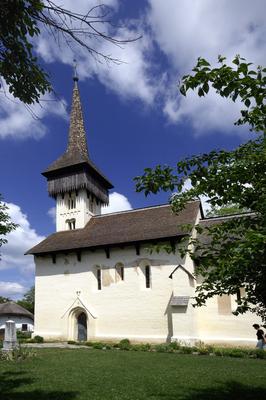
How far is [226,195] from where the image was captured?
5586mm

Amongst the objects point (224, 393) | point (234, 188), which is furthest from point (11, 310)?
point (234, 188)

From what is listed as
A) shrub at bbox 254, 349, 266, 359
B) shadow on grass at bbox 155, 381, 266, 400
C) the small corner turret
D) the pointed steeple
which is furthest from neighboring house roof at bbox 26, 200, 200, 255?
shadow on grass at bbox 155, 381, 266, 400

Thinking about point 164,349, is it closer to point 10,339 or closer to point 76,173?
point 10,339

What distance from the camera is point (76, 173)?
1164 inches

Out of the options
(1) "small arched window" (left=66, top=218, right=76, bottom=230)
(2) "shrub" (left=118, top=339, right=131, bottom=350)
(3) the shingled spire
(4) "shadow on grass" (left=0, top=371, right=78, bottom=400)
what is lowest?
(2) "shrub" (left=118, top=339, right=131, bottom=350)

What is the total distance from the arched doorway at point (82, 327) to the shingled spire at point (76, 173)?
32.2 feet

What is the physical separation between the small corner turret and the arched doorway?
701 centimetres

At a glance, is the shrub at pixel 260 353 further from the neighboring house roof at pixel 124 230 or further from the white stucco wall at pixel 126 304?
the neighboring house roof at pixel 124 230

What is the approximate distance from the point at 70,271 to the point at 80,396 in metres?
18.4

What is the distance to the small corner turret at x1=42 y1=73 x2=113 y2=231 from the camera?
29188 millimetres

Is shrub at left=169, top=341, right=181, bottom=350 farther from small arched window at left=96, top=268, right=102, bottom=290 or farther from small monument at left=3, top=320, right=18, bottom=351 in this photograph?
small monument at left=3, top=320, right=18, bottom=351

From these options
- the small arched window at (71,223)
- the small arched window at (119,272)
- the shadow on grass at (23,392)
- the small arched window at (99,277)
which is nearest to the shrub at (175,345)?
the small arched window at (119,272)

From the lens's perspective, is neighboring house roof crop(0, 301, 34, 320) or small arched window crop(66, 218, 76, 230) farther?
neighboring house roof crop(0, 301, 34, 320)

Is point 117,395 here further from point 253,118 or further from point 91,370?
point 253,118
